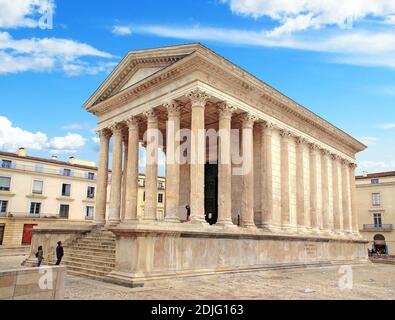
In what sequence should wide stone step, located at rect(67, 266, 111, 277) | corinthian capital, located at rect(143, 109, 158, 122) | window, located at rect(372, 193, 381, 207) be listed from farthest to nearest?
1. window, located at rect(372, 193, 381, 207)
2. corinthian capital, located at rect(143, 109, 158, 122)
3. wide stone step, located at rect(67, 266, 111, 277)

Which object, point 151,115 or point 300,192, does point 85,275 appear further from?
point 300,192

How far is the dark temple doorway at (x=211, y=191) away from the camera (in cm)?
2461

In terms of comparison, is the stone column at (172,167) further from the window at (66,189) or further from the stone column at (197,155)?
the window at (66,189)

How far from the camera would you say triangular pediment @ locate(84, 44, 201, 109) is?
19.0 meters

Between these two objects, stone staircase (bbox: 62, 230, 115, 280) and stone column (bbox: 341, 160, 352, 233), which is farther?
stone column (bbox: 341, 160, 352, 233)

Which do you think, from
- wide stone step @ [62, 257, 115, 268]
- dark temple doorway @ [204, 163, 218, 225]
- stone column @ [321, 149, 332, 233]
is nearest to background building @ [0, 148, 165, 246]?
dark temple doorway @ [204, 163, 218, 225]

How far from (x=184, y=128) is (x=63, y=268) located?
18.1 metres

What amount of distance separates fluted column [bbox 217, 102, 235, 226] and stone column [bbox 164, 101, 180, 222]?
2.09 m

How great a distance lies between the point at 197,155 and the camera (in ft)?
57.1

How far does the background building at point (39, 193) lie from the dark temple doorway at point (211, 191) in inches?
858

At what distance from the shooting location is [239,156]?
915 inches

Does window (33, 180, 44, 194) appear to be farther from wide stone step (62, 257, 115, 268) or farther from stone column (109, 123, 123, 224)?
wide stone step (62, 257, 115, 268)

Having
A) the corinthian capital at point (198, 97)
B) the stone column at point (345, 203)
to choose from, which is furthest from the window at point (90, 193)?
the corinthian capital at point (198, 97)

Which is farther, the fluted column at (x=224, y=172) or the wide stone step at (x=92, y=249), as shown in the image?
the fluted column at (x=224, y=172)
